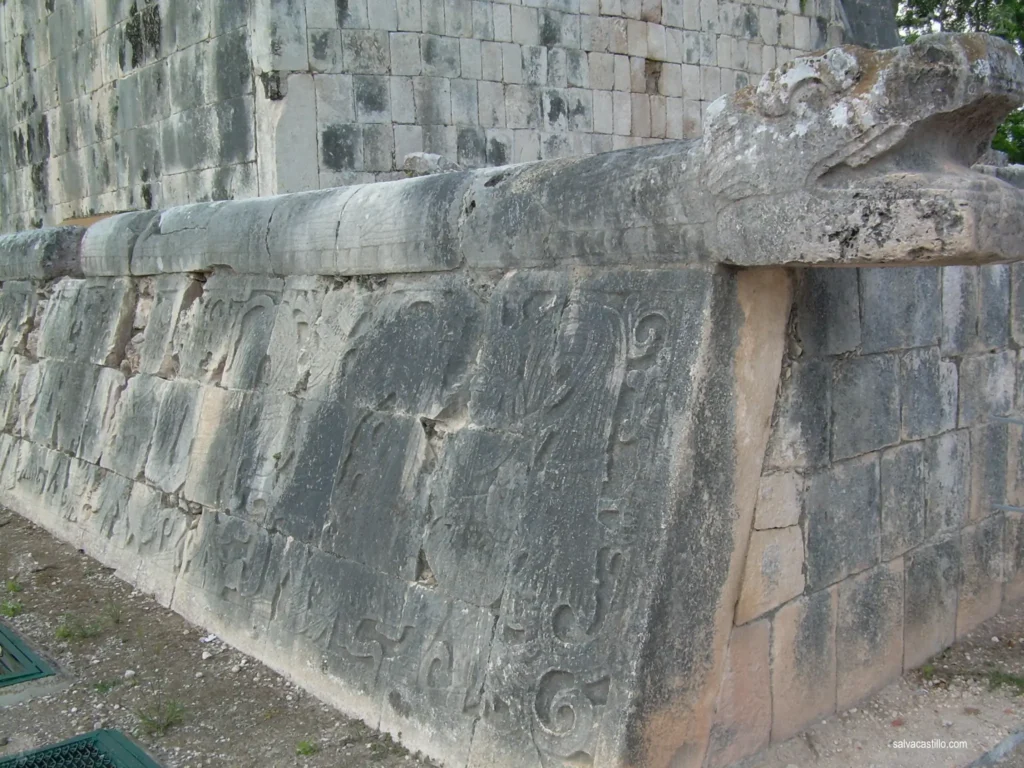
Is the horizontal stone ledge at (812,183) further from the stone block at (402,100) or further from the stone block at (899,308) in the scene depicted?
the stone block at (402,100)

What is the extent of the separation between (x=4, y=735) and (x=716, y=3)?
9326 mm

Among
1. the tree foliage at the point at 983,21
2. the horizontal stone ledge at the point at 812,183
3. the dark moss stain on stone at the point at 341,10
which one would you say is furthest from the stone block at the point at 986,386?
the tree foliage at the point at 983,21

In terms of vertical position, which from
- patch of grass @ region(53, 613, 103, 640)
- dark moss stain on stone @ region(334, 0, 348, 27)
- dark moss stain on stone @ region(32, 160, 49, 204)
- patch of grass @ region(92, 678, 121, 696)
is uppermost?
dark moss stain on stone @ region(334, 0, 348, 27)

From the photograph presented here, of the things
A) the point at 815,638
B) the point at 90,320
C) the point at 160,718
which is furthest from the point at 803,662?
the point at 90,320

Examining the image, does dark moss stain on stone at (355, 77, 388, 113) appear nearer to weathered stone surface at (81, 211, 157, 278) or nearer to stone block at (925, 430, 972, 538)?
weathered stone surface at (81, 211, 157, 278)

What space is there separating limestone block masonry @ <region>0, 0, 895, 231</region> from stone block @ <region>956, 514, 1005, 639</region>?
4.78m

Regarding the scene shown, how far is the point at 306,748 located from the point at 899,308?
2462 mm

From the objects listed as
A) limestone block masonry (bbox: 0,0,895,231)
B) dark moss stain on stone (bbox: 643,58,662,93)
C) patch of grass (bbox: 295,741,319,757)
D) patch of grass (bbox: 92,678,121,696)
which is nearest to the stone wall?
patch of grass (bbox: 295,741,319,757)

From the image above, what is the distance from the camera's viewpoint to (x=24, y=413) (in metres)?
6.67

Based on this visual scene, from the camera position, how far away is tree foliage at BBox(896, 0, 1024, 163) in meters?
15.5

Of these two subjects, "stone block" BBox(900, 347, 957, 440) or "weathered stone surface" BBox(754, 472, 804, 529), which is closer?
"weathered stone surface" BBox(754, 472, 804, 529)

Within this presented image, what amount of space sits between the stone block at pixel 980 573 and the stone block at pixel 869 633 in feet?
1.73

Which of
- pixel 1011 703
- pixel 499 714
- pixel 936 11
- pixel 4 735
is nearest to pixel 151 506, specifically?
pixel 4 735

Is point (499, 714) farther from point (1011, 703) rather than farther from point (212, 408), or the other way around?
point (212, 408)
